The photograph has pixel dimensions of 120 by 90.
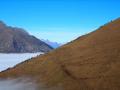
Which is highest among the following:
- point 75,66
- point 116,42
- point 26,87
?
point 116,42

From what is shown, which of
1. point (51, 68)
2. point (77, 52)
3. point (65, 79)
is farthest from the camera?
point (77, 52)

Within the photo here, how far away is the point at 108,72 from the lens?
33.2m

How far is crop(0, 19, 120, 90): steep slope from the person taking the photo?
3238 centimetres

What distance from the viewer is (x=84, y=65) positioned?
124ft

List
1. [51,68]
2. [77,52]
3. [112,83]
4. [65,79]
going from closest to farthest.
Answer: [112,83], [65,79], [51,68], [77,52]

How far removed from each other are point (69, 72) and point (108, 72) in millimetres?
6100

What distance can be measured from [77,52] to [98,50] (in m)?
4.06

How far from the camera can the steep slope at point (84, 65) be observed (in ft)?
106

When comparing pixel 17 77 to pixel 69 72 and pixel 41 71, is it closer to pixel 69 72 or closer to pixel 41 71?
pixel 41 71

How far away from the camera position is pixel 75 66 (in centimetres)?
3866

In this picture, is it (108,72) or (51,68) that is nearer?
(108,72)

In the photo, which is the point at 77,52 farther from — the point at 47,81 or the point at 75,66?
the point at 47,81

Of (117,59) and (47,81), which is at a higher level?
(117,59)

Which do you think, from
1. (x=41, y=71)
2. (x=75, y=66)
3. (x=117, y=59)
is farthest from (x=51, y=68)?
(x=117, y=59)
